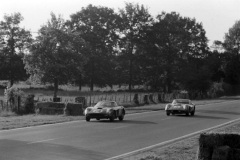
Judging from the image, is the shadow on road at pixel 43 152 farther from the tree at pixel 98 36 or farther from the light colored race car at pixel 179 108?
the tree at pixel 98 36

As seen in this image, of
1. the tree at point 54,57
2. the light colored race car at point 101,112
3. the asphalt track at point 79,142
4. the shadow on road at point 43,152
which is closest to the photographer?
the shadow on road at point 43,152

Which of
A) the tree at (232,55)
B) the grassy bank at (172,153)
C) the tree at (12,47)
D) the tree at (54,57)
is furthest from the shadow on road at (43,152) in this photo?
the tree at (232,55)

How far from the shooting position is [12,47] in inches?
3578

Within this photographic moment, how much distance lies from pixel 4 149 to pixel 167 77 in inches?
3402

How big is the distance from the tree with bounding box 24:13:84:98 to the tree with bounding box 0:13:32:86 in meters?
49.6

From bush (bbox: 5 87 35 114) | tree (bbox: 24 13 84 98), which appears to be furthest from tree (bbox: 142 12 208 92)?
bush (bbox: 5 87 35 114)

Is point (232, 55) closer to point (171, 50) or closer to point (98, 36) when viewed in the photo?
point (171, 50)

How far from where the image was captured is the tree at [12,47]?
8962 centimetres

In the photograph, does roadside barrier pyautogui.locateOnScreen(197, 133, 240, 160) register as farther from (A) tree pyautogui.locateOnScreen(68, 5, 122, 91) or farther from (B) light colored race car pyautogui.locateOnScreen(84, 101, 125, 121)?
A: (A) tree pyautogui.locateOnScreen(68, 5, 122, 91)

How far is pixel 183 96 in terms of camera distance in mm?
71875

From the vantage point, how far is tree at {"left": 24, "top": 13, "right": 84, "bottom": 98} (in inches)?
1582

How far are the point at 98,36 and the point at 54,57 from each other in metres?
53.7

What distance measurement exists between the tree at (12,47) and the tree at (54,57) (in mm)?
49608

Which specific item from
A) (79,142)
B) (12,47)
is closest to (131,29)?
(12,47)
